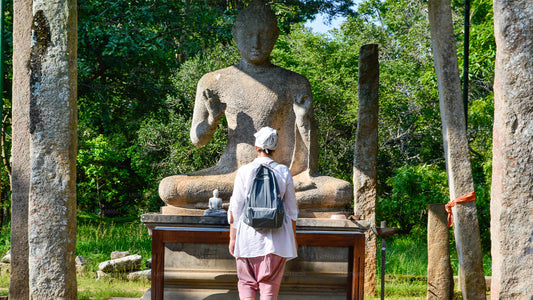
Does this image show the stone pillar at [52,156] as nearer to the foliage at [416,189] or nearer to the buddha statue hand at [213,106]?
the buddha statue hand at [213,106]

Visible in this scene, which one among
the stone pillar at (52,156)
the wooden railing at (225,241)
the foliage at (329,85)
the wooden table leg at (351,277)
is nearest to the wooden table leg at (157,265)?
the wooden railing at (225,241)

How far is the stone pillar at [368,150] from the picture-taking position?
27.8 feet

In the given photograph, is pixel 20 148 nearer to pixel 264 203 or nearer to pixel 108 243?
pixel 264 203

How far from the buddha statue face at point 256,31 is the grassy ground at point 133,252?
329cm

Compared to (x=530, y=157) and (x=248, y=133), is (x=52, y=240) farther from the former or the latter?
(x=530, y=157)

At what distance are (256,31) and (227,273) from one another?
282 cm

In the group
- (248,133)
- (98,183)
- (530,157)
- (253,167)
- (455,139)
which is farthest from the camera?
(98,183)

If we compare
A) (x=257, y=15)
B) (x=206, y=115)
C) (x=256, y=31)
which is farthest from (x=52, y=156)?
(x=257, y=15)

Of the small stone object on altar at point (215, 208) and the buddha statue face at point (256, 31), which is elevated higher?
the buddha statue face at point (256, 31)

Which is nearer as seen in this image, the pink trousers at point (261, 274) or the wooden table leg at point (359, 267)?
the pink trousers at point (261, 274)

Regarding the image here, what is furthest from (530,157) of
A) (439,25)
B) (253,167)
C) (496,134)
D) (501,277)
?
(439,25)

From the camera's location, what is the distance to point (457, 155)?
694 cm

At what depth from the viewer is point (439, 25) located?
7.14 m

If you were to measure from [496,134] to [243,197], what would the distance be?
1.83 metres
